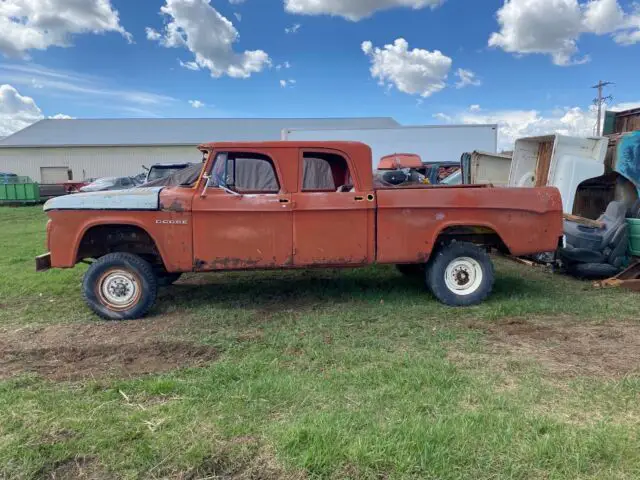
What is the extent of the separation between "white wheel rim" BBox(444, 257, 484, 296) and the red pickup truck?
12mm

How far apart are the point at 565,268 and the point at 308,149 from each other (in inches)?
176

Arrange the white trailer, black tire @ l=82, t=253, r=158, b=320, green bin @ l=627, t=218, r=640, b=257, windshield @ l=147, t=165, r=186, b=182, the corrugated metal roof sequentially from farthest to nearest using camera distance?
1. the corrugated metal roof
2. the white trailer
3. windshield @ l=147, t=165, r=186, b=182
4. green bin @ l=627, t=218, r=640, b=257
5. black tire @ l=82, t=253, r=158, b=320

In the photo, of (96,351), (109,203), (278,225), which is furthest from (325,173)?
(96,351)

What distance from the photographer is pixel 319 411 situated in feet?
10.6

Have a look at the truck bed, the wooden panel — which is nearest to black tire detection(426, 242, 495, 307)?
the truck bed

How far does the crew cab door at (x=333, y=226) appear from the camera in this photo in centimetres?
549

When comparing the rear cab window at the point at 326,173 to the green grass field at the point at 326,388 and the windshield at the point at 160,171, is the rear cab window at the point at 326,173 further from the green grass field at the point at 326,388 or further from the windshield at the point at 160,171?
the windshield at the point at 160,171

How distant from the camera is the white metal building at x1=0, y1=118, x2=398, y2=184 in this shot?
3625 cm

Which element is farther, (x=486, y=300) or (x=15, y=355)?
(x=486, y=300)

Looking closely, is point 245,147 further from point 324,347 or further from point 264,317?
point 324,347

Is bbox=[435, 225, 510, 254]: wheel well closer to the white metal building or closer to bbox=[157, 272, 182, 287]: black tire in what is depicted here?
bbox=[157, 272, 182, 287]: black tire

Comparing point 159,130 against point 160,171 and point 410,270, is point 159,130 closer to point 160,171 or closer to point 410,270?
point 160,171

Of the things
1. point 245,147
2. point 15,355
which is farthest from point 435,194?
point 15,355

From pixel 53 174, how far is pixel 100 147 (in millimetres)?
3968
